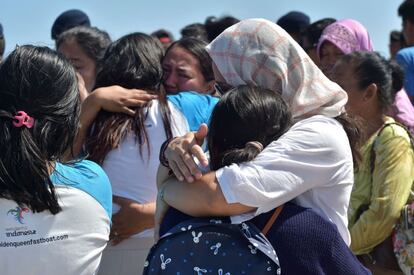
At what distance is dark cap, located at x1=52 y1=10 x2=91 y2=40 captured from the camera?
619cm

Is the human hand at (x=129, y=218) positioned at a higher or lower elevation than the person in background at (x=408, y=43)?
higher

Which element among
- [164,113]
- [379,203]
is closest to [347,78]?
[379,203]

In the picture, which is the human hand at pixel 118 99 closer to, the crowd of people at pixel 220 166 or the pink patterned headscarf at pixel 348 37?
the crowd of people at pixel 220 166

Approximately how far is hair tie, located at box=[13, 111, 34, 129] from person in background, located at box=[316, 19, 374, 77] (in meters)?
3.16

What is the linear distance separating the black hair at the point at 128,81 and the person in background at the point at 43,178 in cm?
75

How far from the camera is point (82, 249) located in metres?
2.40

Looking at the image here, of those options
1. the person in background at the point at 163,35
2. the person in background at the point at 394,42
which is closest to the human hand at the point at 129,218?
the person in background at the point at 163,35

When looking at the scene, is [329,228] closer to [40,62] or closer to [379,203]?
[40,62]

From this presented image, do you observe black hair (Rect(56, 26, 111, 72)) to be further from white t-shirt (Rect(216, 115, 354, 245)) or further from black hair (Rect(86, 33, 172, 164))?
white t-shirt (Rect(216, 115, 354, 245))

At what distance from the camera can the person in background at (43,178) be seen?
7.54ft

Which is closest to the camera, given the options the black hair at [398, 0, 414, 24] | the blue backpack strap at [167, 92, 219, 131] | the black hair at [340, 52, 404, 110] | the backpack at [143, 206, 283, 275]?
the backpack at [143, 206, 283, 275]

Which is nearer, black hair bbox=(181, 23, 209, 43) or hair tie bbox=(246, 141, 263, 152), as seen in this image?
hair tie bbox=(246, 141, 263, 152)

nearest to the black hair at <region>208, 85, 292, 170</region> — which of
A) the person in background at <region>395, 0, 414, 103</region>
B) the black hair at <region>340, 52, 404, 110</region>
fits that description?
the black hair at <region>340, 52, 404, 110</region>

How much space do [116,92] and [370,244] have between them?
5.16 feet
